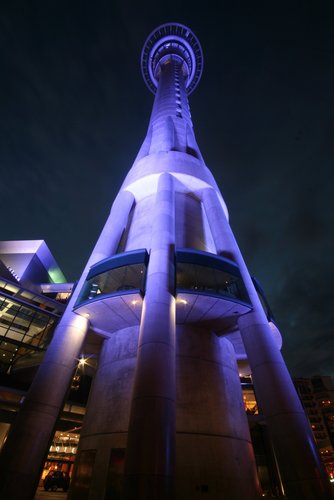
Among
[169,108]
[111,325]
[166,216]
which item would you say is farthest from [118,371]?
[169,108]

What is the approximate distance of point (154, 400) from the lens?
10.3 m

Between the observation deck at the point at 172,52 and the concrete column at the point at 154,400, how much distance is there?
66345 millimetres

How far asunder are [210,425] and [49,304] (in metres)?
31.8

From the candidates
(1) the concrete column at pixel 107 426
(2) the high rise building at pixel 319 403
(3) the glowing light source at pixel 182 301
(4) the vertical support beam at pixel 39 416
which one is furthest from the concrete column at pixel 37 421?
(2) the high rise building at pixel 319 403

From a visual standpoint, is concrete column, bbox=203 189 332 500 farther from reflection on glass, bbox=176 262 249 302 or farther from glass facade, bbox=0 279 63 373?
glass facade, bbox=0 279 63 373

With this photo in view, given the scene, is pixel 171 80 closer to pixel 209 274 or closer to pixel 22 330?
pixel 209 274

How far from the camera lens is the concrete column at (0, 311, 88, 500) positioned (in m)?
10.9

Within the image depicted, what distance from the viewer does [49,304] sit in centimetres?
3781

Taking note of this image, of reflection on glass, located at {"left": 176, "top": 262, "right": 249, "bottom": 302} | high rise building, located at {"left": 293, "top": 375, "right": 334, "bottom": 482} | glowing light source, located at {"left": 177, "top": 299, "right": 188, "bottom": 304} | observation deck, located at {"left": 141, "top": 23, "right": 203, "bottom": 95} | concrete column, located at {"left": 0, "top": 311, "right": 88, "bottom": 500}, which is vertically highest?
observation deck, located at {"left": 141, "top": 23, "right": 203, "bottom": 95}

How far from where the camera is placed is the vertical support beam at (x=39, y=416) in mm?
10961

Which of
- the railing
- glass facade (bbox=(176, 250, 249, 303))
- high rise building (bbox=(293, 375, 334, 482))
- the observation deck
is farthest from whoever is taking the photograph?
high rise building (bbox=(293, 375, 334, 482))

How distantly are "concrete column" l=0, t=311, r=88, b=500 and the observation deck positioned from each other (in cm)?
6884

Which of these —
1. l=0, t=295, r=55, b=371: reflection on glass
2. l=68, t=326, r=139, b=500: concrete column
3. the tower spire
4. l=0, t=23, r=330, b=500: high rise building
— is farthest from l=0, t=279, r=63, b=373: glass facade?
the tower spire

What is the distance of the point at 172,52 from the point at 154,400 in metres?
77.5
